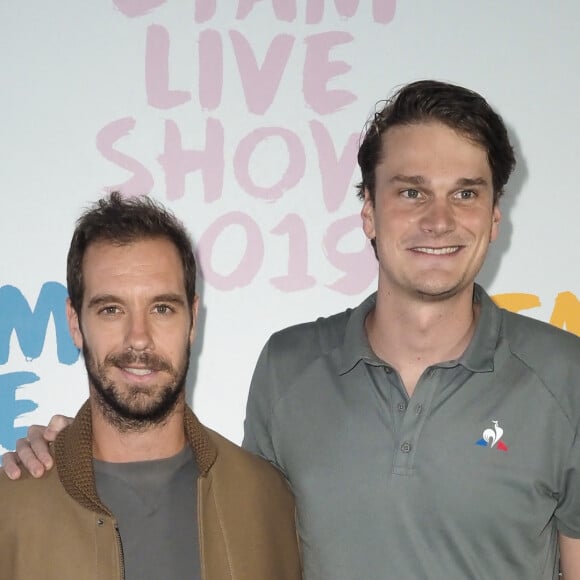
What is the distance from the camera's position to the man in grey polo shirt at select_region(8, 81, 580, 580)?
132cm

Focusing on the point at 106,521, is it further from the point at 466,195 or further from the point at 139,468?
the point at 466,195

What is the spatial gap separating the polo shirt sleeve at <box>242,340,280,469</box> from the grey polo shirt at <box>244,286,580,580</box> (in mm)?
70

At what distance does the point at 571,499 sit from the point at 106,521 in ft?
2.19

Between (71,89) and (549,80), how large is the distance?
1004mm

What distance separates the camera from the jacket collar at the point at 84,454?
4.11 feet

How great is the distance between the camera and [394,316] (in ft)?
4.73

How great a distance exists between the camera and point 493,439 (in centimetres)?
134

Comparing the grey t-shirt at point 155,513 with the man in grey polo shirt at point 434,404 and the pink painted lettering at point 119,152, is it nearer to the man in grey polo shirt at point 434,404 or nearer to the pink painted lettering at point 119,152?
the man in grey polo shirt at point 434,404

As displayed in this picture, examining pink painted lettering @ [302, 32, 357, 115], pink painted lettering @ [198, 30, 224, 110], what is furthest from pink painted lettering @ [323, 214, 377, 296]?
pink painted lettering @ [198, 30, 224, 110]

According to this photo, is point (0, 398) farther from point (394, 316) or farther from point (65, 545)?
point (394, 316)

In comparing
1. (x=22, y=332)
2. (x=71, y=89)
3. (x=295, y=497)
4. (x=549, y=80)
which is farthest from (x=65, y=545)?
(x=549, y=80)

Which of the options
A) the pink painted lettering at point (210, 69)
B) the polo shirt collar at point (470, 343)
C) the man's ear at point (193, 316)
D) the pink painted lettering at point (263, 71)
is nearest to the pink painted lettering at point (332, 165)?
the pink painted lettering at point (263, 71)

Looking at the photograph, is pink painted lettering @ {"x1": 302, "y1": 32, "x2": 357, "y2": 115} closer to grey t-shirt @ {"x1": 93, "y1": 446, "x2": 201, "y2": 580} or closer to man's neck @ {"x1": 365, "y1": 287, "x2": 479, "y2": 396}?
man's neck @ {"x1": 365, "y1": 287, "x2": 479, "y2": 396}

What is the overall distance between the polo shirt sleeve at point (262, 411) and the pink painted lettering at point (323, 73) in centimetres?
61
